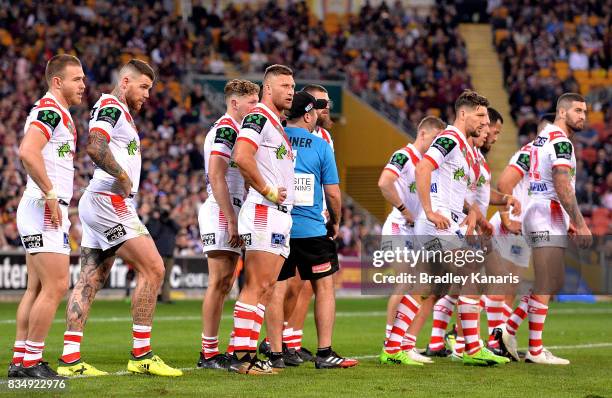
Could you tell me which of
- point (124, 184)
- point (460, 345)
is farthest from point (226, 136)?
point (460, 345)

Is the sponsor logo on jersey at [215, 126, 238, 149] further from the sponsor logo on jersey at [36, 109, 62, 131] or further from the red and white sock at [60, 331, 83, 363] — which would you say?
the red and white sock at [60, 331, 83, 363]

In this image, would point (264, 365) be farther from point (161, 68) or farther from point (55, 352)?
point (161, 68)

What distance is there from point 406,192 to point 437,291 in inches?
73.7

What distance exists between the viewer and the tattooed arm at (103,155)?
9.66m

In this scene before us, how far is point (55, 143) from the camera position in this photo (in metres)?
9.64

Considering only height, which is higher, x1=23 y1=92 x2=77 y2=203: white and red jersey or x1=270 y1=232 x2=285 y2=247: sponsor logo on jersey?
x1=23 y1=92 x2=77 y2=203: white and red jersey

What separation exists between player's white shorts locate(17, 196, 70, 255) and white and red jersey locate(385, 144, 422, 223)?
468 cm

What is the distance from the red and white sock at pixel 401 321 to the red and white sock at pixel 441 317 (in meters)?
→ 1.04

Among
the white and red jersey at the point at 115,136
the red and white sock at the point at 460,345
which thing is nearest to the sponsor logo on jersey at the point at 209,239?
the white and red jersey at the point at 115,136

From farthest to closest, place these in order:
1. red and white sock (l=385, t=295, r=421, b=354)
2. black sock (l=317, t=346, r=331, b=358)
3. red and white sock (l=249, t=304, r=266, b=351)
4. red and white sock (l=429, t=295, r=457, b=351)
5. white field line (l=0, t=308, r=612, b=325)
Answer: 1. white field line (l=0, t=308, r=612, b=325)
2. red and white sock (l=429, t=295, r=457, b=351)
3. red and white sock (l=385, t=295, r=421, b=354)
4. black sock (l=317, t=346, r=331, b=358)
5. red and white sock (l=249, t=304, r=266, b=351)

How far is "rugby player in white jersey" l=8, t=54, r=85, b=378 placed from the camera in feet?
30.8

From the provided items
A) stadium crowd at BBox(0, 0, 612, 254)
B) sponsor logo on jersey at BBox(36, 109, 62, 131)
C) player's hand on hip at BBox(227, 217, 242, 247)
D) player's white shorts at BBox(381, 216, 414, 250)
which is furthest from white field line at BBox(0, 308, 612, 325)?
sponsor logo on jersey at BBox(36, 109, 62, 131)

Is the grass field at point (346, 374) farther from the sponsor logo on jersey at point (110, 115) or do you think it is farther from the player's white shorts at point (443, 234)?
the sponsor logo on jersey at point (110, 115)

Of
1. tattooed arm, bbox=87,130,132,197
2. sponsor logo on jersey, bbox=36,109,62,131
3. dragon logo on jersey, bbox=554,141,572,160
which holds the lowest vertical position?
tattooed arm, bbox=87,130,132,197
